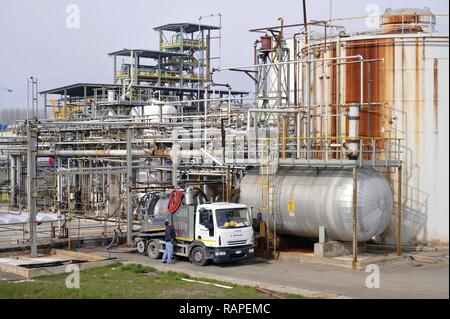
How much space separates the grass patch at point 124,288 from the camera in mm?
16531

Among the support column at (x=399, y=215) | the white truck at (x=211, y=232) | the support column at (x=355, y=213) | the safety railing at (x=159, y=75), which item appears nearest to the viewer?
the support column at (x=355, y=213)

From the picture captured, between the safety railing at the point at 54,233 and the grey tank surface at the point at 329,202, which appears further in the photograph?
the safety railing at the point at 54,233

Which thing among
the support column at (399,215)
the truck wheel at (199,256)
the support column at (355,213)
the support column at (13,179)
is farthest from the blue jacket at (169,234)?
the support column at (13,179)

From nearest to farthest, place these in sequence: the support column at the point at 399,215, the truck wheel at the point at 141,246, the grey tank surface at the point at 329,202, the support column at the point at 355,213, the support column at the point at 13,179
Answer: the support column at the point at 355,213
the grey tank surface at the point at 329,202
the support column at the point at 399,215
the truck wheel at the point at 141,246
the support column at the point at 13,179

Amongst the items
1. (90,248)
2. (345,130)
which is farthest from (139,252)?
(345,130)

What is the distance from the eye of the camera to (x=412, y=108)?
23.7 metres

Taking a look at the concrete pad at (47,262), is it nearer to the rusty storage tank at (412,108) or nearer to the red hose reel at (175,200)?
the red hose reel at (175,200)

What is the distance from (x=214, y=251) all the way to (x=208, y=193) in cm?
478

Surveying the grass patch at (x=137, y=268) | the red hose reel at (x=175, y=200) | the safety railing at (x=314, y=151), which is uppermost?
the safety railing at (x=314, y=151)

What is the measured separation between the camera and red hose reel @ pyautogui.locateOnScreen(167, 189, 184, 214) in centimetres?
2266

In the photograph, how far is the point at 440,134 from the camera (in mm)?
23375

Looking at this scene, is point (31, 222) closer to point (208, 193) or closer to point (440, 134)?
point (208, 193)

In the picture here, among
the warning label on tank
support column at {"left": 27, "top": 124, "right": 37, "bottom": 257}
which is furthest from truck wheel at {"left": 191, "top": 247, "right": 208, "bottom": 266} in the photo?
support column at {"left": 27, "top": 124, "right": 37, "bottom": 257}
